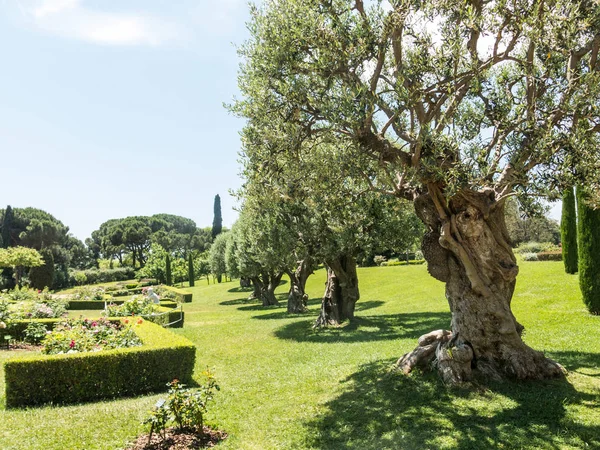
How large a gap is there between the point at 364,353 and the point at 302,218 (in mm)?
8556

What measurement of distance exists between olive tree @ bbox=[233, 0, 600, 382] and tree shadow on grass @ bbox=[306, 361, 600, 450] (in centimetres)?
56

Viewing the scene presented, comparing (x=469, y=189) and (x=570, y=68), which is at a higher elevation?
(x=570, y=68)

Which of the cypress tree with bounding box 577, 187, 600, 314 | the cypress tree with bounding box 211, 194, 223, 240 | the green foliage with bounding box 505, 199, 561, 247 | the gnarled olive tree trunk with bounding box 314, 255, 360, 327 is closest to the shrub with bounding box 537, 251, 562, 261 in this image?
the green foliage with bounding box 505, 199, 561, 247

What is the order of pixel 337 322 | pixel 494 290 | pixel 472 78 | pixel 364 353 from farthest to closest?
pixel 337 322, pixel 364 353, pixel 494 290, pixel 472 78

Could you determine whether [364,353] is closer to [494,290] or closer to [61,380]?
[494,290]

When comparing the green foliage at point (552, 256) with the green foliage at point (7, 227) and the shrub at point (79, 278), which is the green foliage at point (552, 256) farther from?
the green foliage at point (7, 227)

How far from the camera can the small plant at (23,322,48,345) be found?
47.1ft

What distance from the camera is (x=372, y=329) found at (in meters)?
18.0

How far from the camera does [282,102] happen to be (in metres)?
9.25

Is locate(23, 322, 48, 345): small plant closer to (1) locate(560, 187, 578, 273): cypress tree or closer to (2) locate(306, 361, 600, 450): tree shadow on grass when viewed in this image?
(2) locate(306, 361, 600, 450): tree shadow on grass

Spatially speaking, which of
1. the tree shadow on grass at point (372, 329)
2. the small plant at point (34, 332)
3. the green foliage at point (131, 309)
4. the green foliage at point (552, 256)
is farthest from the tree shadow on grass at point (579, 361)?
the green foliage at point (552, 256)

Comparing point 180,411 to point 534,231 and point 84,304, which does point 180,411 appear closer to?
point 84,304

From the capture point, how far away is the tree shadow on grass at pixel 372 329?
53.0 ft

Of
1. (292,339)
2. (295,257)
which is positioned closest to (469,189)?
(292,339)
